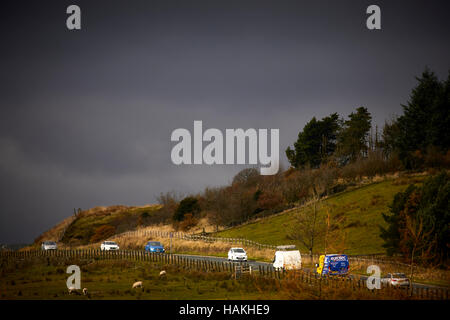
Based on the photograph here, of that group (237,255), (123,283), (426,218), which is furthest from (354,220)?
(123,283)

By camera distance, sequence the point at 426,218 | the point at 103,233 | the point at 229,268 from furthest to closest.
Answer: the point at 103,233 → the point at 426,218 → the point at 229,268

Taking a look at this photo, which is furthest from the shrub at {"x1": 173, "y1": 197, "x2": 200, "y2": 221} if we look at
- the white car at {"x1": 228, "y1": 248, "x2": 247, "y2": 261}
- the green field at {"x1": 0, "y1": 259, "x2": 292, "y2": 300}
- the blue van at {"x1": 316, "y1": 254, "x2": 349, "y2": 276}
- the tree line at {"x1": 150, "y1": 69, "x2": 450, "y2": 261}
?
the blue van at {"x1": 316, "y1": 254, "x2": 349, "y2": 276}

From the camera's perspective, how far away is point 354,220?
72312 millimetres

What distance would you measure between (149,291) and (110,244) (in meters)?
38.5

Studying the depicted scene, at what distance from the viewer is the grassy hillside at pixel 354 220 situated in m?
64.4

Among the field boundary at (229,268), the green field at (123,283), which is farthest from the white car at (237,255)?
the green field at (123,283)

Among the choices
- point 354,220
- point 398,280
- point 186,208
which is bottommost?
point 186,208

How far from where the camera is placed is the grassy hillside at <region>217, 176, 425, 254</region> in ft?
211

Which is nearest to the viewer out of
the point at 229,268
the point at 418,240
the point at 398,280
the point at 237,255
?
the point at 398,280

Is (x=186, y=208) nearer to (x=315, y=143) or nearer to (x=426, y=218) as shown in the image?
(x=315, y=143)

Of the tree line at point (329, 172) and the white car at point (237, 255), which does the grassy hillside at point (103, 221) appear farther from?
the white car at point (237, 255)

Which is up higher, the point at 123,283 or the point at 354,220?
the point at 123,283
